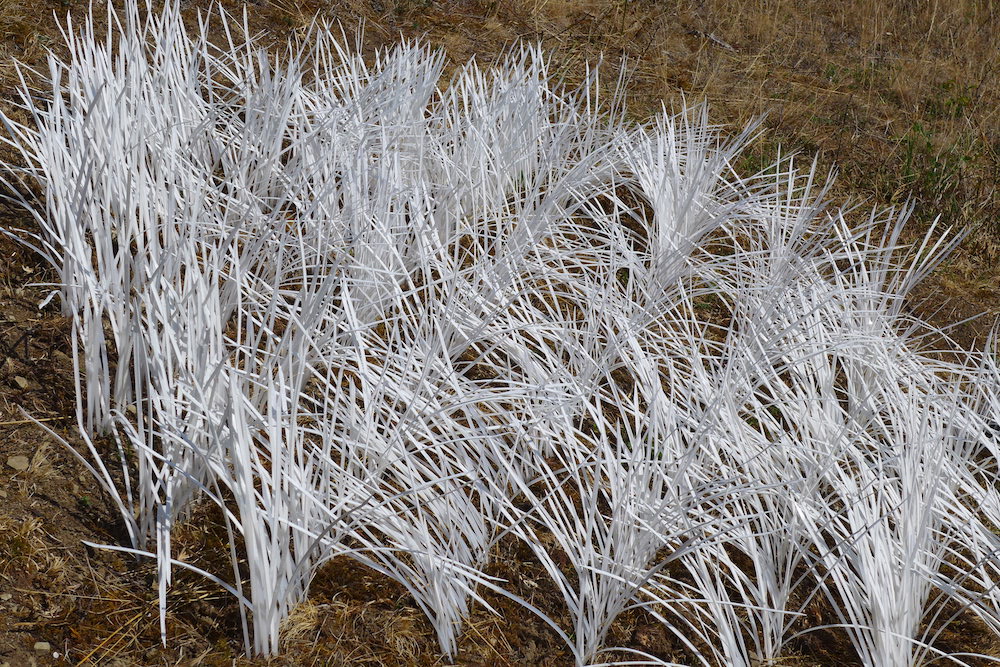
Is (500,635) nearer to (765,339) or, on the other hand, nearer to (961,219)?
(765,339)

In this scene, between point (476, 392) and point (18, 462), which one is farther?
point (476, 392)

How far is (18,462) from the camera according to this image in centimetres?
159

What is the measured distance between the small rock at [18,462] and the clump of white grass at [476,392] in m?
0.12

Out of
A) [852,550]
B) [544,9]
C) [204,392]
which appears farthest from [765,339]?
[544,9]

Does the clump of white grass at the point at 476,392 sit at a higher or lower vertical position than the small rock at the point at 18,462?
higher

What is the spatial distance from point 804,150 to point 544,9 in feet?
4.33

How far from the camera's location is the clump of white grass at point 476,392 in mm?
1483

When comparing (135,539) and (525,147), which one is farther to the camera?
(525,147)

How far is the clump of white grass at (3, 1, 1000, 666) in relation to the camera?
1.48 m

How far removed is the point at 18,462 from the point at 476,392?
853mm

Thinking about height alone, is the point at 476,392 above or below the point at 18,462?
above

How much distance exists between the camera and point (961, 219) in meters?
3.04

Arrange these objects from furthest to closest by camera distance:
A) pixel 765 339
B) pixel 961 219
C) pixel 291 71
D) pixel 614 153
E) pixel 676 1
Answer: pixel 676 1, pixel 961 219, pixel 614 153, pixel 291 71, pixel 765 339

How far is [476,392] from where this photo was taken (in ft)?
5.70
